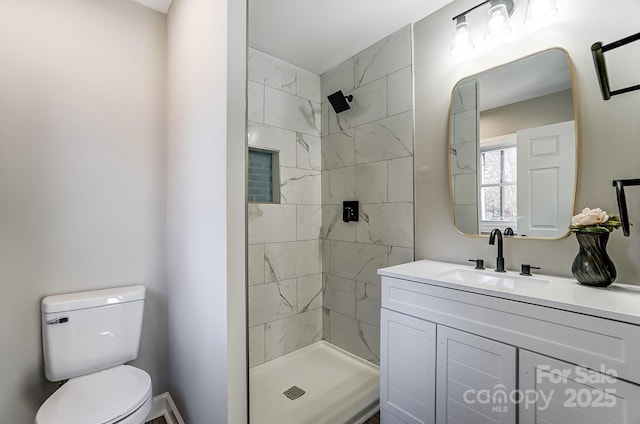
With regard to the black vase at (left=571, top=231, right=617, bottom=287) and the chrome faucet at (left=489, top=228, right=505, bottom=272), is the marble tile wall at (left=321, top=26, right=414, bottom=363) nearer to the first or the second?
the chrome faucet at (left=489, top=228, right=505, bottom=272)

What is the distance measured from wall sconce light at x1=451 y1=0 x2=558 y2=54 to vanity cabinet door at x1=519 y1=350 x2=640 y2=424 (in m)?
1.57

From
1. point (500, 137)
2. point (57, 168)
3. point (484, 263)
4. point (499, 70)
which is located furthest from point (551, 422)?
point (57, 168)

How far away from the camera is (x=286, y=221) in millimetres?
2467

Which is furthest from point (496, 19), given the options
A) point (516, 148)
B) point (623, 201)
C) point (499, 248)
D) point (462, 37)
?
point (499, 248)

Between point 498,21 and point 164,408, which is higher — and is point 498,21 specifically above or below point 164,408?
above

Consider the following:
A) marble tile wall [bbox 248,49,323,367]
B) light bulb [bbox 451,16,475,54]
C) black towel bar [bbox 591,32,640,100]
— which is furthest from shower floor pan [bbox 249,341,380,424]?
light bulb [bbox 451,16,475,54]

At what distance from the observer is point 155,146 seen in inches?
75.0

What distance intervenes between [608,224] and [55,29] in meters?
2.87

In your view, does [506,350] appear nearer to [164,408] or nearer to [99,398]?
[99,398]

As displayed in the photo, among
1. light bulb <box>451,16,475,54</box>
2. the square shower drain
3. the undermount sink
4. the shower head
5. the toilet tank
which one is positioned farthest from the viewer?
the shower head

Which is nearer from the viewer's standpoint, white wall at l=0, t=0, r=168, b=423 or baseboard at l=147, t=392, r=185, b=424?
white wall at l=0, t=0, r=168, b=423

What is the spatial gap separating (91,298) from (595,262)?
241 centimetres

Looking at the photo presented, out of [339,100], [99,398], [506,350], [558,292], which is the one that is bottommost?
[99,398]

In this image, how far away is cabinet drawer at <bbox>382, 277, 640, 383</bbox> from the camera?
A: 0.90 metres
